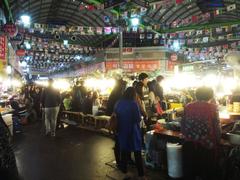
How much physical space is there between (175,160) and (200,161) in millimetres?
949

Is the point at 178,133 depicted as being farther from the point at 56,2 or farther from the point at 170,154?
the point at 56,2

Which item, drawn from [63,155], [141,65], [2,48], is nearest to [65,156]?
[63,155]

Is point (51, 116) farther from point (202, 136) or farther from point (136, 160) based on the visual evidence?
point (202, 136)

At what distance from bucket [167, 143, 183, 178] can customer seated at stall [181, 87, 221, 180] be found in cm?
71

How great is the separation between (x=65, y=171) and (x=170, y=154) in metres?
2.43

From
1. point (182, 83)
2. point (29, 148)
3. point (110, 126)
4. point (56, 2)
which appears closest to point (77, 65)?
Result: point (56, 2)

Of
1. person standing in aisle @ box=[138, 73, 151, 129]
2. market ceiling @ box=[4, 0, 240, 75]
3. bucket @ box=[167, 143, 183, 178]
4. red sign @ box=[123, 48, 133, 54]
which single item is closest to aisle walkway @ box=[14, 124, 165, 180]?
bucket @ box=[167, 143, 183, 178]

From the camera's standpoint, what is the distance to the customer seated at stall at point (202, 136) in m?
4.04

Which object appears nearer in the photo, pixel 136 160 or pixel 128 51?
pixel 136 160

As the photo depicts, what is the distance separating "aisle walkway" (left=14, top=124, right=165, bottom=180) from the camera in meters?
5.56

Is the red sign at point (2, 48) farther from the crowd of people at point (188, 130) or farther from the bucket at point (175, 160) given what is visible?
the bucket at point (175, 160)

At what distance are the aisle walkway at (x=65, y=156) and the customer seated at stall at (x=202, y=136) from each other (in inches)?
53.7

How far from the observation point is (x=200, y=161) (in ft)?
13.5

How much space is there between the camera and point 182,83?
12695 millimetres
